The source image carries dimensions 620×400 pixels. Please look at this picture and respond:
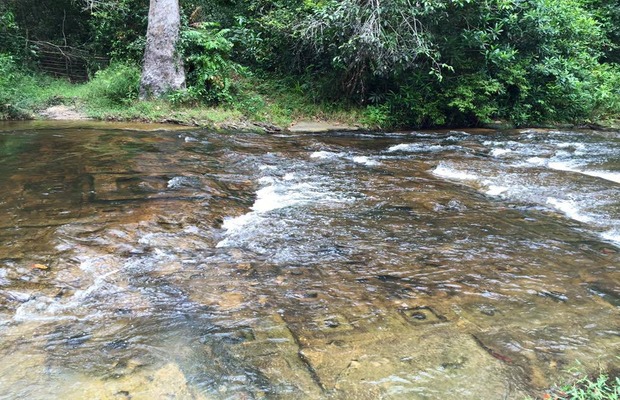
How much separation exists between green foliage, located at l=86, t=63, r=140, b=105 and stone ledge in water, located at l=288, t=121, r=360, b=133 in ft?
13.8

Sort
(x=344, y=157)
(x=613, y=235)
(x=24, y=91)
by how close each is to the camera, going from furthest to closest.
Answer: (x=24, y=91) → (x=344, y=157) → (x=613, y=235)

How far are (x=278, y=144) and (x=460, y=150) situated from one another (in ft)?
12.3

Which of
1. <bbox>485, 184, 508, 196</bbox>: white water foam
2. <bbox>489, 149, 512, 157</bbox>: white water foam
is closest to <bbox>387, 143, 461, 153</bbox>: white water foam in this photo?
<bbox>489, 149, 512, 157</bbox>: white water foam

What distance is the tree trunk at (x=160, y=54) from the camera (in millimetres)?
11281

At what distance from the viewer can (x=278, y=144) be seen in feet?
30.8

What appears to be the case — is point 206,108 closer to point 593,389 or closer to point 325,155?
point 325,155

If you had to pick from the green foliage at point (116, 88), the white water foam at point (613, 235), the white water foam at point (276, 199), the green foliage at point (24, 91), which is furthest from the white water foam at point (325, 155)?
the green foliage at point (24, 91)


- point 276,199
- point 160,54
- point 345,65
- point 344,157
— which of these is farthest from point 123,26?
point 276,199

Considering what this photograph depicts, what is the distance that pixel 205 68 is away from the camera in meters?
11.6

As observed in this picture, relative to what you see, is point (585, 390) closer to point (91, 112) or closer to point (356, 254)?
point (356, 254)

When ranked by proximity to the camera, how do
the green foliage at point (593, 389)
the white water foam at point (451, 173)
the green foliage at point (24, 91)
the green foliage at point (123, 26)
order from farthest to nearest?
the green foliage at point (123, 26)
the green foliage at point (24, 91)
the white water foam at point (451, 173)
the green foliage at point (593, 389)

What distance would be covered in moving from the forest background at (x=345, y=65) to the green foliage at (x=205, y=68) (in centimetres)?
3

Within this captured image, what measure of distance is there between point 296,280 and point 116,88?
384 inches

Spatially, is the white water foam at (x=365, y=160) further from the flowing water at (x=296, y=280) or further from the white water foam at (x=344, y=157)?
the flowing water at (x=296, y=280)
